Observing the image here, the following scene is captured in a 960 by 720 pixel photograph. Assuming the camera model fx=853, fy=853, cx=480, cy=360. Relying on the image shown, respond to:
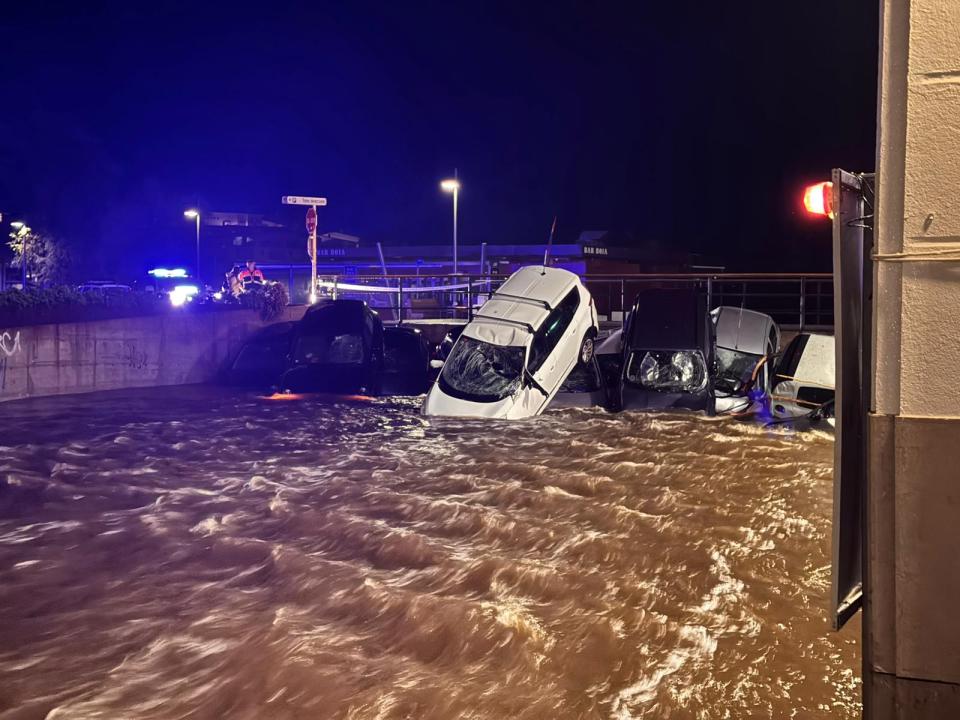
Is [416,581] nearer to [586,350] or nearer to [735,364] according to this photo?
[586,350]

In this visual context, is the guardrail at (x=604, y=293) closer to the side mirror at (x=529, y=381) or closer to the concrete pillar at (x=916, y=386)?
the side mirror at (x=529, y=381)

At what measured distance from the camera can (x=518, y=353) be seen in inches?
560

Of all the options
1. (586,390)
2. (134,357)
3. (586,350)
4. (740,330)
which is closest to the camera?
(586,350)

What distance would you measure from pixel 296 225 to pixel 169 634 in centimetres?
4915

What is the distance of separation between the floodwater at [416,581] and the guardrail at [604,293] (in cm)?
697

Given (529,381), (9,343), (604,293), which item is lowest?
(529,381)

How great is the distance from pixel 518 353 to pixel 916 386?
37.2ft

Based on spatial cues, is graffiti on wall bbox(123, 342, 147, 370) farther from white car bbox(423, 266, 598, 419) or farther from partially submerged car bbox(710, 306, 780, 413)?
partially submerged car bbox(710, 306, 780, 413)

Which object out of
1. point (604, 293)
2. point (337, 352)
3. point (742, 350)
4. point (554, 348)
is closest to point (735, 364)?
point (742, 350)

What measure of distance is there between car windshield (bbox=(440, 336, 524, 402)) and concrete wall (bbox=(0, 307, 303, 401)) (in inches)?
269

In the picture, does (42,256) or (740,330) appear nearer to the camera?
(740,330)

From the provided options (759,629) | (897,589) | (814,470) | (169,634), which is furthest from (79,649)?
(814,470)

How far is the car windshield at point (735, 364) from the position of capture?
15.5m

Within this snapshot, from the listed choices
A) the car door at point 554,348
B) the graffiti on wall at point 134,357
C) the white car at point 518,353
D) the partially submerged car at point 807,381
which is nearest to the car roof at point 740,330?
the partially submerged car at point 807,381
